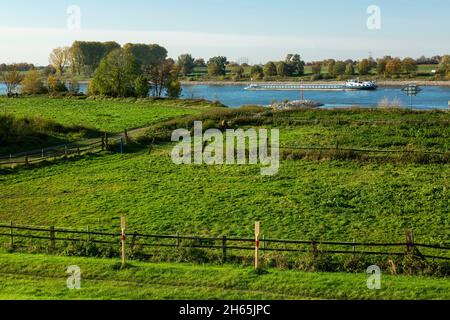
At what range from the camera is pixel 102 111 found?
7000 centimetres

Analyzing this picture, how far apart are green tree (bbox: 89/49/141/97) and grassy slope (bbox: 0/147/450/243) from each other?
53.3 meters

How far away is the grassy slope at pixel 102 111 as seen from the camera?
194 feet

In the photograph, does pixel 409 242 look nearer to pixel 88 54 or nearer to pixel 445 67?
pixel 88 54

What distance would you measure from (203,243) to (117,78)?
2808 inches

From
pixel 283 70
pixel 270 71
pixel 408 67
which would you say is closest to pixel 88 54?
pixel 270 71

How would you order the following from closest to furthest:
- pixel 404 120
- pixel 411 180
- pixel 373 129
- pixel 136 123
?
pixel 411 180 < pixel 373 129 < pixel 404 120 < pixel 136 123

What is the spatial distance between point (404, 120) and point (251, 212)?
2892 cm

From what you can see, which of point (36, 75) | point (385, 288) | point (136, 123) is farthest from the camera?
point (36, 75)

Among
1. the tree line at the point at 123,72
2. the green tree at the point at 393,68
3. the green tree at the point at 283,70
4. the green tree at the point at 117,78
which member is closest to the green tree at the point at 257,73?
the tree line at the point at 123,72

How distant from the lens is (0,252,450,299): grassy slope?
1552 centimetres

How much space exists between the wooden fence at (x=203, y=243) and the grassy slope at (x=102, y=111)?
31773mm

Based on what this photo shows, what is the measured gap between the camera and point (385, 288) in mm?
15906

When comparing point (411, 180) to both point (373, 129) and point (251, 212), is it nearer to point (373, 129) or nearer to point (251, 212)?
point (251, 212)
